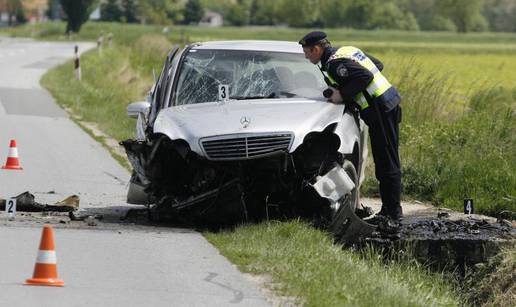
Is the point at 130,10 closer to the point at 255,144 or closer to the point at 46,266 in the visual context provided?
the point at 255,144

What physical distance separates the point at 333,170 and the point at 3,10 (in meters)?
141

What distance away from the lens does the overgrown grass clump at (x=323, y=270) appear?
7.76m

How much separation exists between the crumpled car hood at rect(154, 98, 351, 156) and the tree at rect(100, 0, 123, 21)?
142594 mm

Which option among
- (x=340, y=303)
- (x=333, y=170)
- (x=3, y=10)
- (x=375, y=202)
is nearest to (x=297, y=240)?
(x=333, y=170)

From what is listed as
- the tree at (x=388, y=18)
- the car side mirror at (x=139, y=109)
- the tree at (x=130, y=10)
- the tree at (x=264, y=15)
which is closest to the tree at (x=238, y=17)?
the tree at (x=264, y=15)

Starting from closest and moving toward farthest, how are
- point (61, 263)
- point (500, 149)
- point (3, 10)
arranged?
point (61, 263)
point (500, 149)
point (3, 10)

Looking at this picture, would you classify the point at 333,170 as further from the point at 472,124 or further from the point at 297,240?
the point at 472,124

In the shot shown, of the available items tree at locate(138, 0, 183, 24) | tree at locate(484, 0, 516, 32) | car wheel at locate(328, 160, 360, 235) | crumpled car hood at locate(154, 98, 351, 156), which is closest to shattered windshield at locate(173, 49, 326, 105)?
crumpled car hood at locate(154, 98, 351, 156)

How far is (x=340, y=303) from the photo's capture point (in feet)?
24.4

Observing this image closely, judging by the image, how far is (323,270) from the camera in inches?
334

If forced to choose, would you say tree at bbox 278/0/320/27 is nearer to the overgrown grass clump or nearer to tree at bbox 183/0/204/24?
Result: tree at bbox 183/0/204/24

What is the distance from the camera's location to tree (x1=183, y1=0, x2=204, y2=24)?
18138 cm

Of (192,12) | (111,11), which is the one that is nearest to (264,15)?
(192,12)

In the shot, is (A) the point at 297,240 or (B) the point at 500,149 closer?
(A) the point at 297,240
